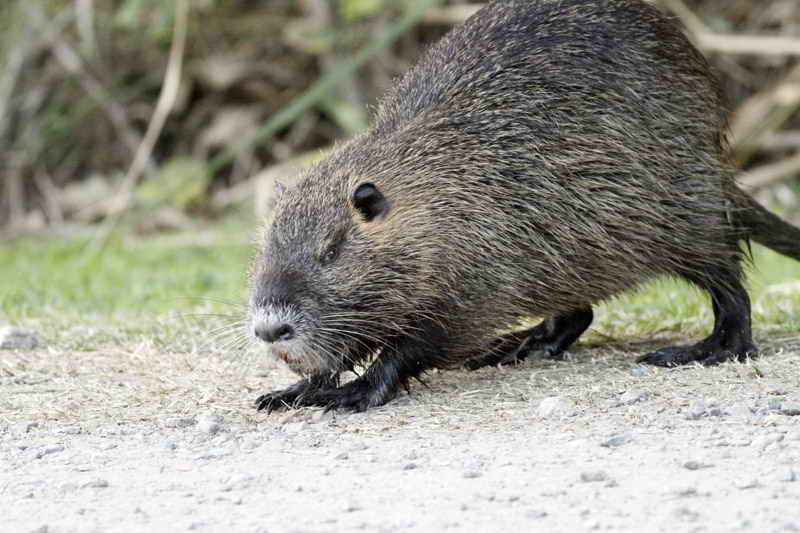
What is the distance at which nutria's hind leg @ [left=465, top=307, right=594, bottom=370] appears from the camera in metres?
5.06

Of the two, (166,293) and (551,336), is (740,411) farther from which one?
(166,293)

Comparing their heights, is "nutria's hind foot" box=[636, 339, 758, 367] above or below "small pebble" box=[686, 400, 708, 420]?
below

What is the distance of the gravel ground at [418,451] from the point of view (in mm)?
2893

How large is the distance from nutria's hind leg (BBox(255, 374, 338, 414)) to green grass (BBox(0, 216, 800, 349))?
40 cm

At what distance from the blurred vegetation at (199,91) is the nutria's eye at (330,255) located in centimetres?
597

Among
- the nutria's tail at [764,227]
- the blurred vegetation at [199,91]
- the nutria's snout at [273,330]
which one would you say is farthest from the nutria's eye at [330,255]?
the blurred vegetation at [199,91]

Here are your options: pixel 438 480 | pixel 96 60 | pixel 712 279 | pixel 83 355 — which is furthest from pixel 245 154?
pixel 438 480

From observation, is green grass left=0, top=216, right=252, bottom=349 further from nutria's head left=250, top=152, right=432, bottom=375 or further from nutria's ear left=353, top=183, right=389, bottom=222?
nutria's ear left=353, top=183, right=389, bottom=222

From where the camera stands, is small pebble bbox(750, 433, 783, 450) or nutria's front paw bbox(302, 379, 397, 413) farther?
nutria's front paw bbox(302, 379, 397, 413)

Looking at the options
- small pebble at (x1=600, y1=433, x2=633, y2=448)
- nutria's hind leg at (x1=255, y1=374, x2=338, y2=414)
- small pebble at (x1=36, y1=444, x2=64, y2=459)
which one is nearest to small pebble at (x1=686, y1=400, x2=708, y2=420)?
small pebble at (x1=600, y1=433, x2=633, y2=448)

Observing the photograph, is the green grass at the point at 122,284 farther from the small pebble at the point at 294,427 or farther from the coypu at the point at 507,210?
the small pebble at the point at 294,427

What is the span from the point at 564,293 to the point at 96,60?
7.49 metres

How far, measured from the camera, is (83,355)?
16.8ft

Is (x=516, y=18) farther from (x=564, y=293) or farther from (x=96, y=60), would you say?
(x=96, y=60)
